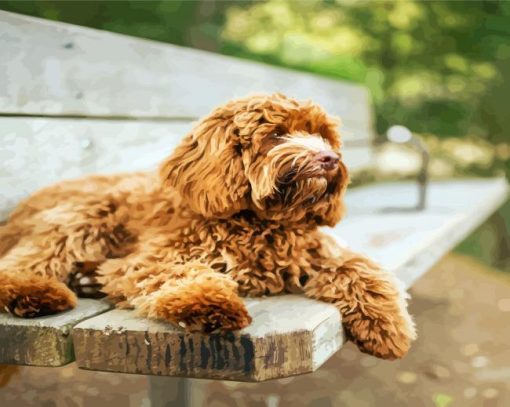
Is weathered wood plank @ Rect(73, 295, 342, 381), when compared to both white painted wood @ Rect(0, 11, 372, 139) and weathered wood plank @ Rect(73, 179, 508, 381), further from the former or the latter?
white painted wood @ Rect(0, 11, 372, 139)

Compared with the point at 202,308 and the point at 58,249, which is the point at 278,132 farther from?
the point at 58,249

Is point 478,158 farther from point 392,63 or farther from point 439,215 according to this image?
point 439,215

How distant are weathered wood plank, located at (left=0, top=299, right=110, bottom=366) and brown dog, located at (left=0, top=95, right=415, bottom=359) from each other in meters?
0.04

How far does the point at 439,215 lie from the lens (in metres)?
3.81

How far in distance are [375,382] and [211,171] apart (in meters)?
2.35

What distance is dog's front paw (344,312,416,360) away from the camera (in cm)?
172

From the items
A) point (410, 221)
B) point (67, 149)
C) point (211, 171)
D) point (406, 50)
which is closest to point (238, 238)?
point (211, 171)

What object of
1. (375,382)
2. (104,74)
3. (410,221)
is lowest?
(375,382)

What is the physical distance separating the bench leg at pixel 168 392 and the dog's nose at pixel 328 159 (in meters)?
0.90

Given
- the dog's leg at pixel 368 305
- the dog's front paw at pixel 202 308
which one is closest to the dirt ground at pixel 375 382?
the dog's leg at pixel 368 305

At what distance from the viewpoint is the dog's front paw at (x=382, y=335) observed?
1725 millimetres

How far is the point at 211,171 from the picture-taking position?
1788 mm

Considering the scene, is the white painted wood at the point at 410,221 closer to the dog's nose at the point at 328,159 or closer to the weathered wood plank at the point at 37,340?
the dog's nose at the point at 328,159

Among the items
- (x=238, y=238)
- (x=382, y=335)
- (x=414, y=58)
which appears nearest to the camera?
(x=382, y=335)
